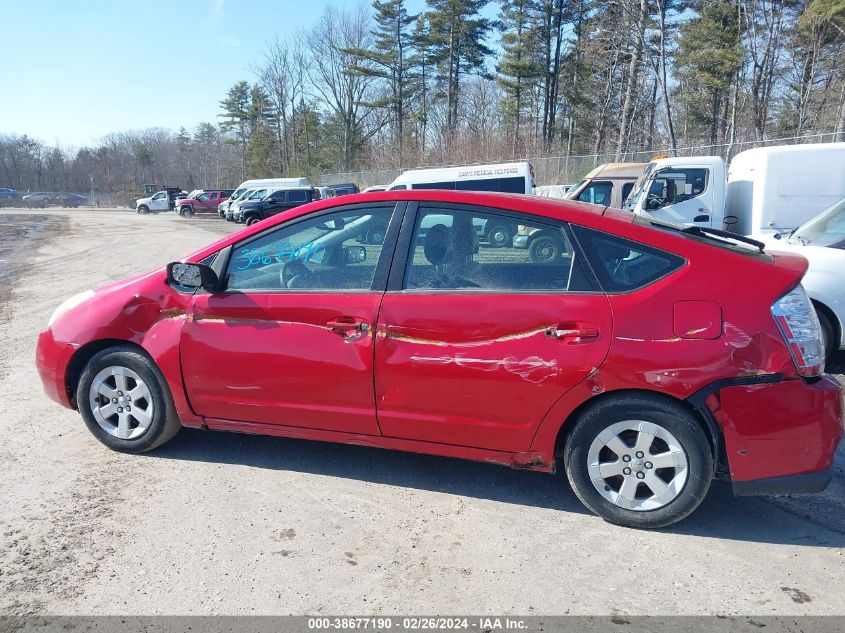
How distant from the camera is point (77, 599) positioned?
2635mm

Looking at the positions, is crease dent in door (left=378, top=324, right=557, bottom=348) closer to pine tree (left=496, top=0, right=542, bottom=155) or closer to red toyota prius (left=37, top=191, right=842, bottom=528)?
red toyota prius (left=37, top=191, right=842, bottom=528)

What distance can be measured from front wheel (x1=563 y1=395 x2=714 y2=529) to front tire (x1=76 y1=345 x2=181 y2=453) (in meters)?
2.54

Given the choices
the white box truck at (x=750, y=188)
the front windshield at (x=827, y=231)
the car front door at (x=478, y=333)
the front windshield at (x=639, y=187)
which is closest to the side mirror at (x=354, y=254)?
the car front door at (x=478, y=333)

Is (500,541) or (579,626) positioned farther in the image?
(500,541)

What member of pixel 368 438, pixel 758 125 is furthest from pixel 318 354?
pixel 758 125

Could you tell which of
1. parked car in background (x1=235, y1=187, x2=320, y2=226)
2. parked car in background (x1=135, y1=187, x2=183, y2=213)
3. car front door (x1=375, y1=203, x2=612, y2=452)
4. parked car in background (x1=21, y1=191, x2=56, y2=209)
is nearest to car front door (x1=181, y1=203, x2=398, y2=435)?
car front door (x1=375, y1=203, x2=612, y2=452)

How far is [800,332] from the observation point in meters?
2.95

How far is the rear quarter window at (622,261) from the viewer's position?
309cm

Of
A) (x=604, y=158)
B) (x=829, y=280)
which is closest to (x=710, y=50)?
(x=604, y=158)

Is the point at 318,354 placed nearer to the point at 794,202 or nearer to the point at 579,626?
the point at 579,626

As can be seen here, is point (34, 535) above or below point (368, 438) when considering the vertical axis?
below

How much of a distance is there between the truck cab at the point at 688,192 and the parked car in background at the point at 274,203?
69.9 feet

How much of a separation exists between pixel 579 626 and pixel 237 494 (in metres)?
2.02

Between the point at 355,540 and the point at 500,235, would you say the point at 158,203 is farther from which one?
the point at 355,540
